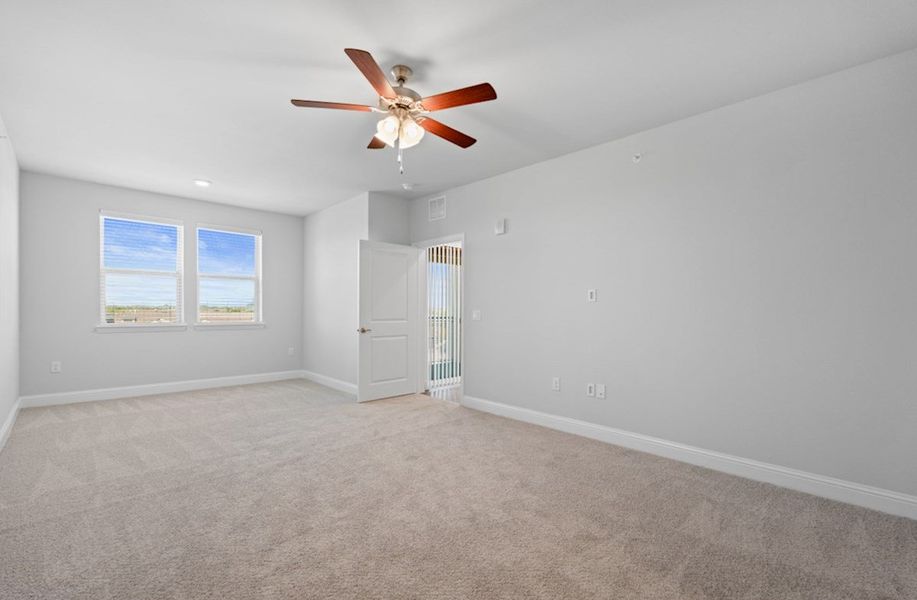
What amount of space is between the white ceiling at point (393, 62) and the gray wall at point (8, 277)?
0.35 metres

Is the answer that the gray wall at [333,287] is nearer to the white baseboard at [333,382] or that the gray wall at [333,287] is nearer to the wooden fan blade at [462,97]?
the white baseboard at [333,382]

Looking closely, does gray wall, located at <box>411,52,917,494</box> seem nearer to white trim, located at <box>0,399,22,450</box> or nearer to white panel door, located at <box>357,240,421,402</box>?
white panel door, located at <box>357,240,421,402</box>

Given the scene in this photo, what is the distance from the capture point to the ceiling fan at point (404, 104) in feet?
7.34

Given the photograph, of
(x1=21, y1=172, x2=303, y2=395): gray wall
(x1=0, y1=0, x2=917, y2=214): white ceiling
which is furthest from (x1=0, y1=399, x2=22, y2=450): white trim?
(x1=0, y1=0, x2=917, y2=214): white ceiling

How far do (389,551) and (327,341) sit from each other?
4.54 metres

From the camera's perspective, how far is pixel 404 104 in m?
2.58

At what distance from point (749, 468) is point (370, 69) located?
3532mm

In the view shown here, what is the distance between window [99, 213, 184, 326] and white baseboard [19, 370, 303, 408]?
33.3 inches

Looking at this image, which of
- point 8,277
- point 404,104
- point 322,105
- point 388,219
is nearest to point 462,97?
point 404,104

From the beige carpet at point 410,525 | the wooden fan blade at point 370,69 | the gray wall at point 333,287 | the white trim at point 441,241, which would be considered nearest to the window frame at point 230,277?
the gray wall at point 333,287

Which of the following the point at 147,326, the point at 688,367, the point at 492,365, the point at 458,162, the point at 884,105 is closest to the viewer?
the point at 884,105

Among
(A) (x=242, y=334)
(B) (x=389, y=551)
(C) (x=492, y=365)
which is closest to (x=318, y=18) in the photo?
(B) (x=389, y=551)

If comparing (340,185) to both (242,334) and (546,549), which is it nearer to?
(242,334)

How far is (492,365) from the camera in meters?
4.73
